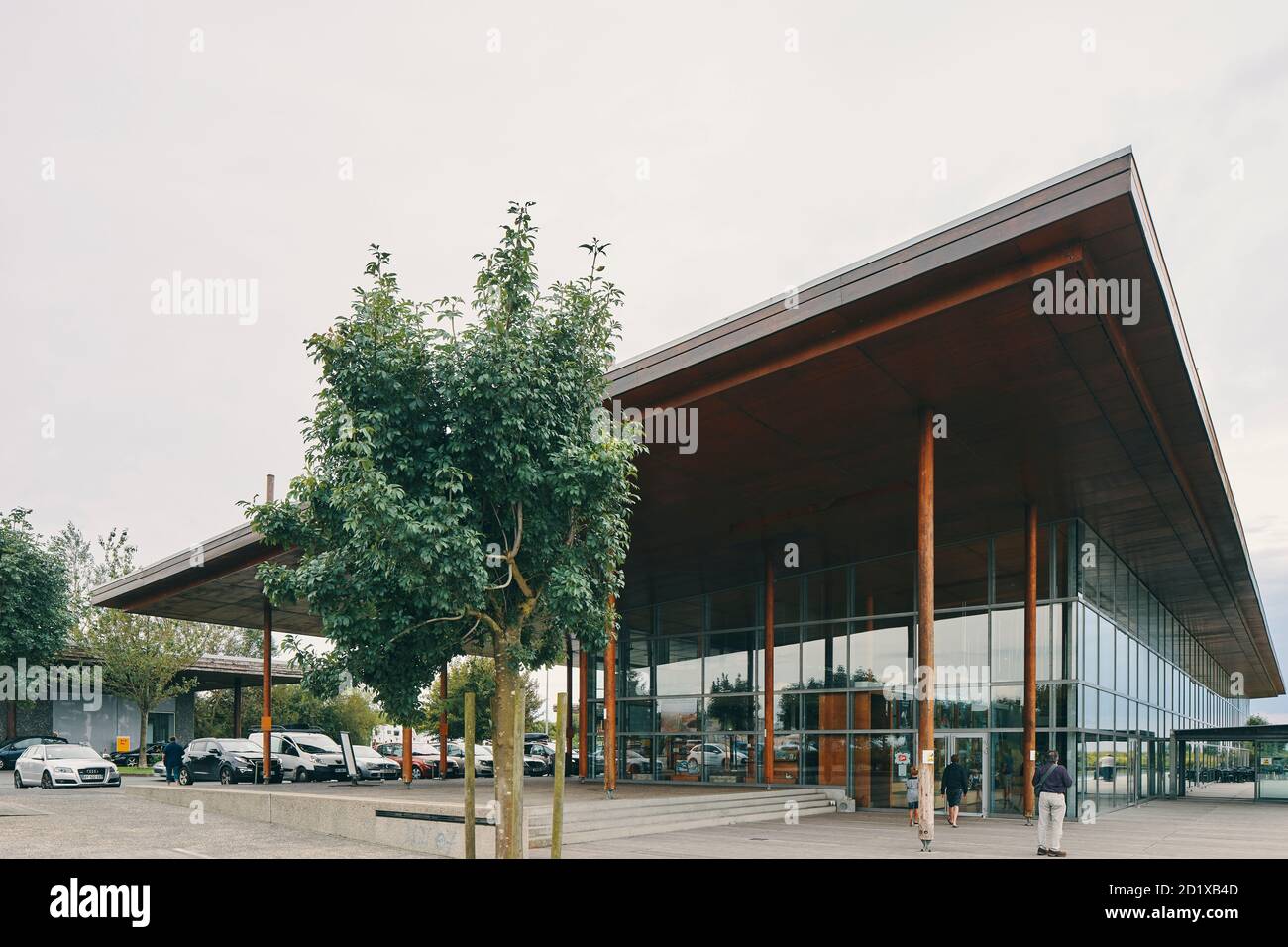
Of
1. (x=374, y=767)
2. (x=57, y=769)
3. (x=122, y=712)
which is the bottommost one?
(x=122, y=712)

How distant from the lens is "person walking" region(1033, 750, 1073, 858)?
1564 cm

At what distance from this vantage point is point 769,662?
1107 inches

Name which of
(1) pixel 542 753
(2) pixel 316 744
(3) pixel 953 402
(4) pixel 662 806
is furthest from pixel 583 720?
(3) pixel 953 402

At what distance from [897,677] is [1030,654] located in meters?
3.60

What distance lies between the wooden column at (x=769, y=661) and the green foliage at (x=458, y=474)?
15.6 metres

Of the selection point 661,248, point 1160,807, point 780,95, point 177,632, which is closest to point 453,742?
point 177,632

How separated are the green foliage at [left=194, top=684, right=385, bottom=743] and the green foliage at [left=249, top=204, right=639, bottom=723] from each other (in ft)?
161

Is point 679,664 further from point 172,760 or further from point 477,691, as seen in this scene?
point 477,691

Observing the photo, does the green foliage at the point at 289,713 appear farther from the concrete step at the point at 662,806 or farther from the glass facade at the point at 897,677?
the concrete step at the point at 662,806

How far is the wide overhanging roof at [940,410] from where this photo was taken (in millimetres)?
13336

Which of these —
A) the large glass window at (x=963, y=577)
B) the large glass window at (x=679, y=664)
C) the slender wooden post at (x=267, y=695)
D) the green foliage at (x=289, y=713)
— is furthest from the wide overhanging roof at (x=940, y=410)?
the green foliage at (x=289, y=713)

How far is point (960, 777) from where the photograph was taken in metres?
21.1

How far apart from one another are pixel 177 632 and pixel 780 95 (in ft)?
137

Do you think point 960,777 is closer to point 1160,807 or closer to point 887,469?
point 887,469
